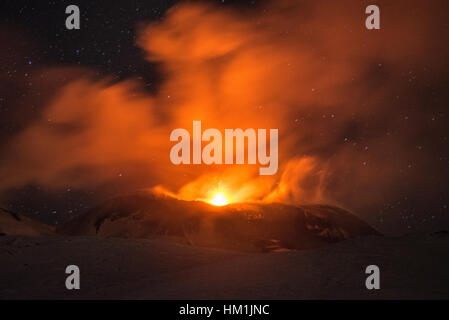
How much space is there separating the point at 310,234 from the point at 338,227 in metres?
14.0

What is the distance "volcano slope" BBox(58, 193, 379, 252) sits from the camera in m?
119

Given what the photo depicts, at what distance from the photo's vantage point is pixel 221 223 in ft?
414

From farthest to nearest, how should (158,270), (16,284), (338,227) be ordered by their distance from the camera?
(338,227), (158,270), (16,284)

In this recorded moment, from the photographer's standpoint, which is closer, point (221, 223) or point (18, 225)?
point (18, 225)

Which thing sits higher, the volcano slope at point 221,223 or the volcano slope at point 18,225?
the volcano slope at point 221,223

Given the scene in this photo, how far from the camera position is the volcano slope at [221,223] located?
118819 millimetres

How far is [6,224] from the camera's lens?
74188 millimetres

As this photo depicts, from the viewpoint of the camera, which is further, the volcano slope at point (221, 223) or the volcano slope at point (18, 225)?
the volcano slope at point (221, 223)

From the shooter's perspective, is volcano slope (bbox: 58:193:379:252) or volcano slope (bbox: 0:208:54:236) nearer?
volcano slope (bbox: 0:208:54:236)

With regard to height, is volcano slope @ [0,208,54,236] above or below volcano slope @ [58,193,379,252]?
below

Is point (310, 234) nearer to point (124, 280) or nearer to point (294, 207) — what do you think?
point (294, 207)
